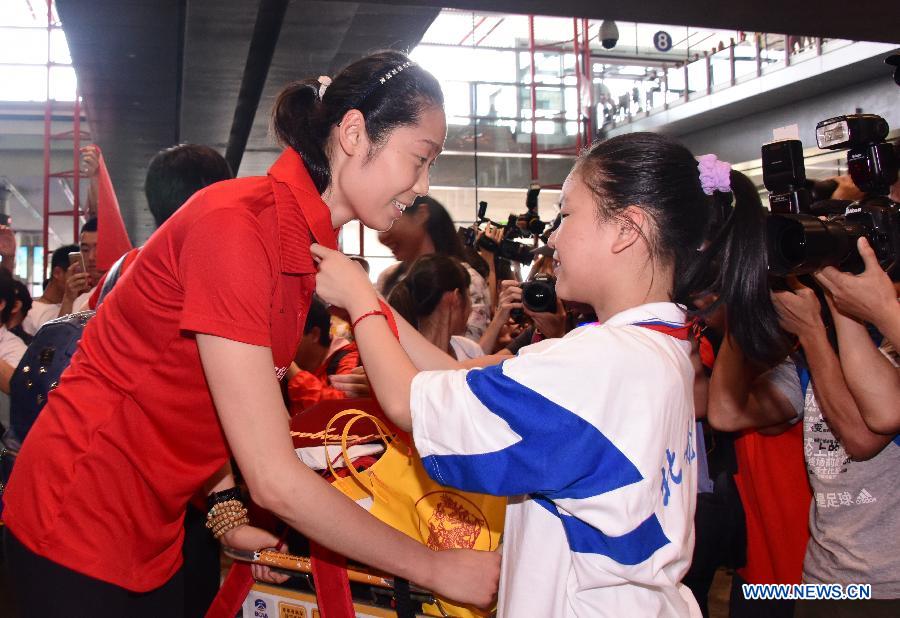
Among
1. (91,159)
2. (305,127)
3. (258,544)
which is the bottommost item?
(258,544)

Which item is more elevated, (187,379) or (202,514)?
(187,379)

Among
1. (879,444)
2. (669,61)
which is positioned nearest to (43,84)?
(669,61)

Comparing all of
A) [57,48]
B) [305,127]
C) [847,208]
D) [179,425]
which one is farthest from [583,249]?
[57,48]

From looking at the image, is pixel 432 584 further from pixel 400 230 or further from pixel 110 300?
pixel 400 230

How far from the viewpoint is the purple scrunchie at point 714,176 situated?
4.22 ft

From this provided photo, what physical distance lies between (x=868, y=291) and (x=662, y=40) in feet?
39.2

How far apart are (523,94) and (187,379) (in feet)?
36.3

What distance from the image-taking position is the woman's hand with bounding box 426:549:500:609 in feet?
3.93

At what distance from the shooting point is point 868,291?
1.58 meters

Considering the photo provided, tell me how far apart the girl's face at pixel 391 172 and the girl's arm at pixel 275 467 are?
1.27 feet

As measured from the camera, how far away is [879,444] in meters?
1.68

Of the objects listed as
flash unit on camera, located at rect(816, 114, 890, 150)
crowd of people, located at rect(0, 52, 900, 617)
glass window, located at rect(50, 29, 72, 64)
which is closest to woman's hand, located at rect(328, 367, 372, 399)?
crowd of people, located at rect(0, 52, 900, 617)

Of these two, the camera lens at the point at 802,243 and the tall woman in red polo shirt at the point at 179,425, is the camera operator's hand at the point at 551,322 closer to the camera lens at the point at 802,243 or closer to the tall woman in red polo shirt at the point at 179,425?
the camera lens at the point at 802,243

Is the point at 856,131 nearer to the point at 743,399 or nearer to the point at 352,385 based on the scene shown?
the point at 743,399
